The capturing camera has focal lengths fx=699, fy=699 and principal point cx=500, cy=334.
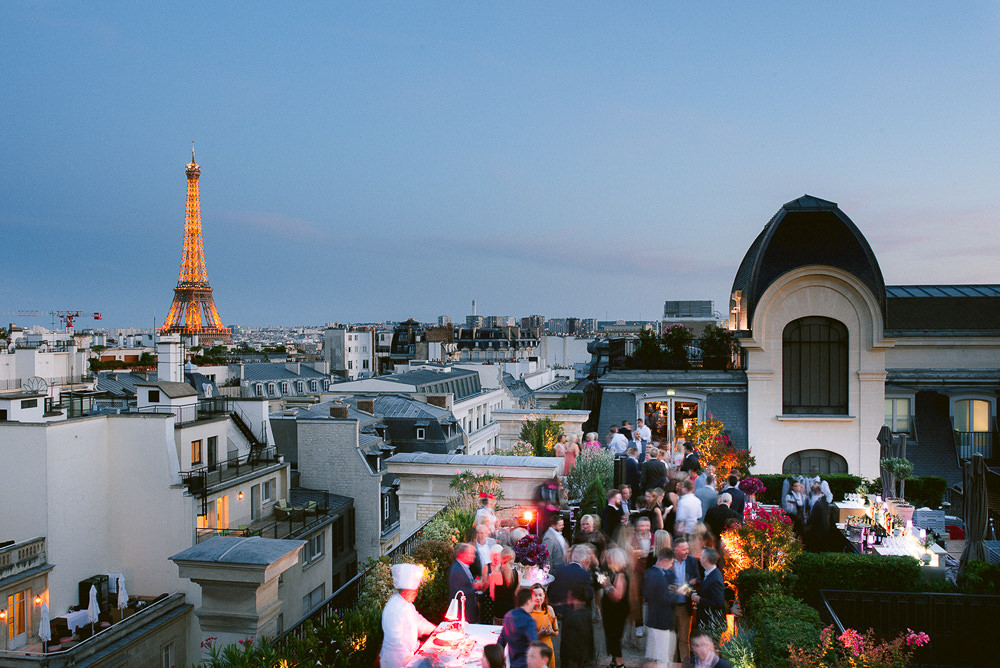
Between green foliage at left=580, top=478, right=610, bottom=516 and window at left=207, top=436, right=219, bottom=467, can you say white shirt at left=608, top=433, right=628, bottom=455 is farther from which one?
window at left=207, top=436, right=219, bottom=467

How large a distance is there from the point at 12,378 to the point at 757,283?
3454 cm

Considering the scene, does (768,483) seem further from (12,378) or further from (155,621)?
(12,378)

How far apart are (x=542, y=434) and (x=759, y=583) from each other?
202 inches

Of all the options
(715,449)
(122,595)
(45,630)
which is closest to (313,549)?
(122,595)

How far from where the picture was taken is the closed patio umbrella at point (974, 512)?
33.8 feet

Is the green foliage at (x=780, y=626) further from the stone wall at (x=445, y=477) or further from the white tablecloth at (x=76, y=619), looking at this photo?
the white tablecloth at (x=76, y=619)

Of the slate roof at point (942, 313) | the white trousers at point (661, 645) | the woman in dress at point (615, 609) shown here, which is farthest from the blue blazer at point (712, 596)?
the slate roof at point (942, 313)

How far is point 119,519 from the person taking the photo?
23.0 m

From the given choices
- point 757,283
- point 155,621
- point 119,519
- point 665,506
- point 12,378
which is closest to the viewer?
point 665,506

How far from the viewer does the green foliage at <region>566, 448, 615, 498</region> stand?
32.8 ft

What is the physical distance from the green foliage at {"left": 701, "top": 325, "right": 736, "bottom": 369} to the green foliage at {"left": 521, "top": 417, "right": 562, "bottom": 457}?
10.2 meters

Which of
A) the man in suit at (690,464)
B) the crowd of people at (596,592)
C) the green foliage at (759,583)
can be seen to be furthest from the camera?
the man in suit at (690,464)

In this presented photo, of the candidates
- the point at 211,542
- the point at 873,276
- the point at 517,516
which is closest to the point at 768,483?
the point at 873,276

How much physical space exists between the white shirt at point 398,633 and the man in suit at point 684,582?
2.79 m
